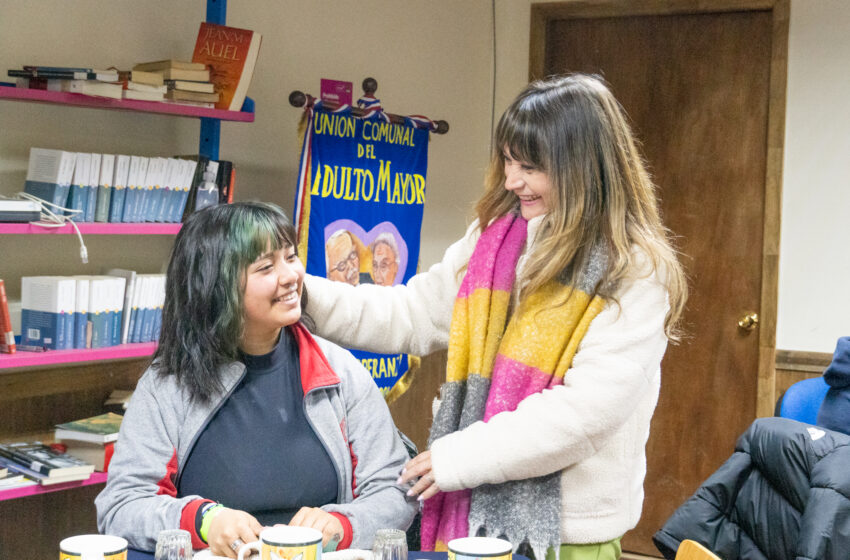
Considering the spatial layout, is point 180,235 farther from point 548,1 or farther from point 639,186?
point 548,1

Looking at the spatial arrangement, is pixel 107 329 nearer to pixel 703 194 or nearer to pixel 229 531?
pixel 229 531

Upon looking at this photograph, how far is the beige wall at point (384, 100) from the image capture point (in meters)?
2.75

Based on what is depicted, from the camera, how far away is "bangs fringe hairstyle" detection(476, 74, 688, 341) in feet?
5.48

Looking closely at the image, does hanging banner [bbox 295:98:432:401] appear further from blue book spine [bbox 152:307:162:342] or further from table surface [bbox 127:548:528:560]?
table surface [bbox 127:548:528:560]

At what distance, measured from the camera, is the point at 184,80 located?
2.76m

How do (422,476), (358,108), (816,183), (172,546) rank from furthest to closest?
1. (816,183)
2. (358,108)
3. (422,476)
4. (172,546)

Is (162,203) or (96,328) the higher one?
(162,203)

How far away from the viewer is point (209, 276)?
1.73 m

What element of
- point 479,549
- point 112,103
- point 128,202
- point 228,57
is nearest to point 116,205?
point 128,202

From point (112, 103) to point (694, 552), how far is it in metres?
1.88

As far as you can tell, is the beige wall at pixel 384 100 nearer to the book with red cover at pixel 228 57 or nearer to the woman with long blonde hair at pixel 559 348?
the book with red cover at pixel 228 57

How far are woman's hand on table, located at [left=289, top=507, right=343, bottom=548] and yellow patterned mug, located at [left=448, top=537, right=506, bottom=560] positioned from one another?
1.28 ft

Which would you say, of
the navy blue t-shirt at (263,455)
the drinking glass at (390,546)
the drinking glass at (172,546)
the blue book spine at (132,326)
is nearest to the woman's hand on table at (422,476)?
the navy blue t-shirt at (263,455)

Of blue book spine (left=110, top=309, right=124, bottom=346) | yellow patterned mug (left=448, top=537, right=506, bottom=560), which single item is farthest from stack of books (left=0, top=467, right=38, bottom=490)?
yellow patterned mug (left=448, top=537, right=506, bottom=560)
